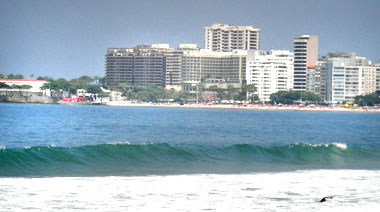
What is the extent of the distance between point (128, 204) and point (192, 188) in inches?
151

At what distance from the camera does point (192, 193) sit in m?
22.7

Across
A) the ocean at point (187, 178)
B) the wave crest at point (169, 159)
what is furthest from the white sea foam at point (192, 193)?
the wave crest at point (169, 159)

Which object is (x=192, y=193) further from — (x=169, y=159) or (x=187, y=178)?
(x=169, y=159)

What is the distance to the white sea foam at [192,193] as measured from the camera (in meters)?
20.2

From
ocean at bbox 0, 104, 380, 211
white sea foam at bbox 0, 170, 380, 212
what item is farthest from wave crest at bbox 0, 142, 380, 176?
white sea foam at bbox 0, 170, 380, 212

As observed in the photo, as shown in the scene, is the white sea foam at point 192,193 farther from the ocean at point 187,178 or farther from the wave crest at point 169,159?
the wave crest at point 169,159

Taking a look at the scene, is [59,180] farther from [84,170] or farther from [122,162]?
[122,162]

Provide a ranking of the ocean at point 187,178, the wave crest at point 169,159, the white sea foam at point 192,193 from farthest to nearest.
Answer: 1. the wave crest at point 169,159
2. the ocean at point 187,178
3. the white sea foam at point 192,193

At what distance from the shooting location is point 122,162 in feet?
113

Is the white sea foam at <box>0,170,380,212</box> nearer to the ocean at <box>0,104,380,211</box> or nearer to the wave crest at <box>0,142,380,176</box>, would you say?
the ocean at <box>0,104,380,211</box>

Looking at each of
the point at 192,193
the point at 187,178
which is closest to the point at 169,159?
the point at 187,178

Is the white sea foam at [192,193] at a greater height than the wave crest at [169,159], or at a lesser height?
greater

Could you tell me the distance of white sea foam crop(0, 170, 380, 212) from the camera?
2025 centimetres

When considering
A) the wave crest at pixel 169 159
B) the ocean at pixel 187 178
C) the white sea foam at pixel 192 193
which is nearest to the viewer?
the white sea foam at pixel 192 193
